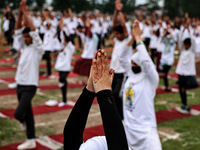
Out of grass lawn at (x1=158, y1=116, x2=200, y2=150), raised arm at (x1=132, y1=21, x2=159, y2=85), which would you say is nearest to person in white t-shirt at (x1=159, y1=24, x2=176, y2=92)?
grass lawn at (x1=158, y1=116, x2=200, y2=150)

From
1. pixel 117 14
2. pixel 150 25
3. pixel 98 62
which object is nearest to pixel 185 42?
pixel 117 14

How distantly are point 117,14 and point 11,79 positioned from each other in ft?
18.0

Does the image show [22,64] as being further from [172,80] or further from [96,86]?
[172,80]

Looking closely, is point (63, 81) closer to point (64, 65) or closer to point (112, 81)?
point (64, 65)

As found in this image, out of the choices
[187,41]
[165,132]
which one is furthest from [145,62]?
[187,41]

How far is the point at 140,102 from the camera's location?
3.57 m

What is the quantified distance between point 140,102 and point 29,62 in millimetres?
2104

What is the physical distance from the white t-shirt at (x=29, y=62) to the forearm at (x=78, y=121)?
9.78 ft

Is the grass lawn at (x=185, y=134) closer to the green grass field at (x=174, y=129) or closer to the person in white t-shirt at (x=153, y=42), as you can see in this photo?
the green grass field at (x=174, y=129)

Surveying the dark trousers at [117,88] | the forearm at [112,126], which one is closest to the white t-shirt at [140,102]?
the forearm at [112,126]

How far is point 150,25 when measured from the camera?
48.7ft

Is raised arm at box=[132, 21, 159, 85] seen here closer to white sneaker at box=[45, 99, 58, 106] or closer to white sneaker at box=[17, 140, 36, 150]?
white sneaker at box=[17, 140, 36, 150]

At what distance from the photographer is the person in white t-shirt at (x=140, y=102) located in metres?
3.39

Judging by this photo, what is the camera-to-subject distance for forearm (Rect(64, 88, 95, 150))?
1.76 metres
